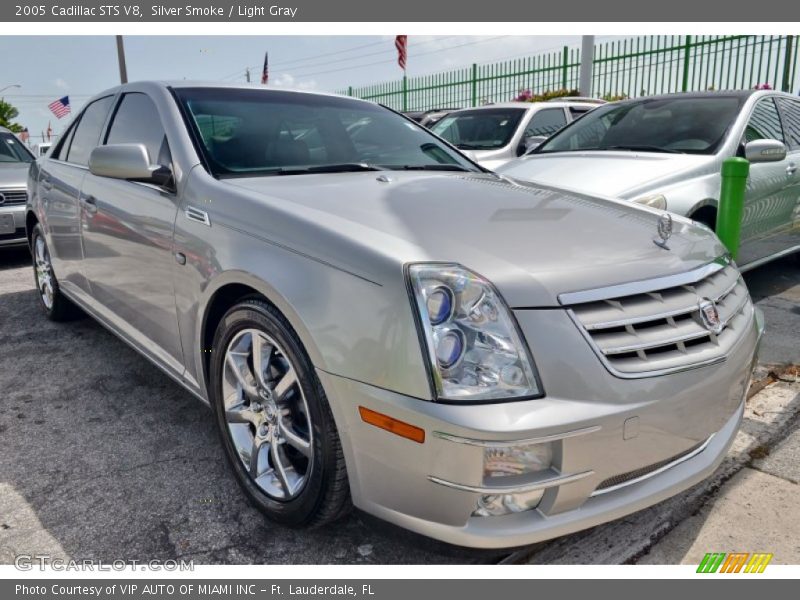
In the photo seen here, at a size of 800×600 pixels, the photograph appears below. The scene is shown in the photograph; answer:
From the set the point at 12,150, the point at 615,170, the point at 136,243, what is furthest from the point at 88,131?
the point at 12,150

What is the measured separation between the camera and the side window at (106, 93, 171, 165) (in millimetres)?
2885

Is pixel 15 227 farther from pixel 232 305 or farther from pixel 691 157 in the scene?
pixel 691 157

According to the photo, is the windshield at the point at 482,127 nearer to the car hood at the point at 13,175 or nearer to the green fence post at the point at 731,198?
the green fence post at the point at 731,198

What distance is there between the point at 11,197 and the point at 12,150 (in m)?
1.42

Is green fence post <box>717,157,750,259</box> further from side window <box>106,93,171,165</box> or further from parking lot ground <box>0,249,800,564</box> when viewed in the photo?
side window <box>106,93,171,165</box>

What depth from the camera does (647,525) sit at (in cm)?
225

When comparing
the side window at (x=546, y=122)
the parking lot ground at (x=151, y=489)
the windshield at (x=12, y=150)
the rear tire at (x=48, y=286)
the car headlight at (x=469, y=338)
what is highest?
the side window at (x=546, y=122)

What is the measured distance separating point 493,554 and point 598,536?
1.29 feet

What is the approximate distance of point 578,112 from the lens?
8711 mm

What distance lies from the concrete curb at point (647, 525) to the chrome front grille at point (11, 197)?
22.3ft

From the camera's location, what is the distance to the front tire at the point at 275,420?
196cm

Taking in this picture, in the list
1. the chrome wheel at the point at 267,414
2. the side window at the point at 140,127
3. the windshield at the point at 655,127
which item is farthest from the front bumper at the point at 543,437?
the windshield at the point at 655,127

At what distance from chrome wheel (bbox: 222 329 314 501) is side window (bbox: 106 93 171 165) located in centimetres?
102

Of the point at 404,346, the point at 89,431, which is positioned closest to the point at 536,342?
the point at 404,346
